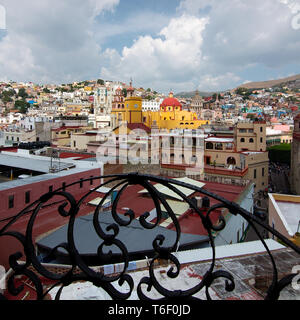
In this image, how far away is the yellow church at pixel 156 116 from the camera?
37.8 metres

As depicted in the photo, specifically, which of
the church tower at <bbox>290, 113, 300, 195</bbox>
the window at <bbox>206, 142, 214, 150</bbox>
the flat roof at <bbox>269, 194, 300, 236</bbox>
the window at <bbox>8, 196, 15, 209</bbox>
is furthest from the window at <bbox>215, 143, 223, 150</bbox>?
the window at <bbox>8, 196, 15, 209</bbox>

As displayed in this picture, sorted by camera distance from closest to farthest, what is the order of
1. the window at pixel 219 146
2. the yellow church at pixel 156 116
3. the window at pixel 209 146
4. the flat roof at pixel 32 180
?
the flat roof at pixel 32 180, the window at pixel 219 146, the window at pixel 209 146, the yellow church at pixel 156 116

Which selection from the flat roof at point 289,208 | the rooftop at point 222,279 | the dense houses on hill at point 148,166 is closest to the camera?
the rooftop at point 222,279

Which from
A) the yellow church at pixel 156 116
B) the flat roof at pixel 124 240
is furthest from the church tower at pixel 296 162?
the flat roof at pixel 124 240

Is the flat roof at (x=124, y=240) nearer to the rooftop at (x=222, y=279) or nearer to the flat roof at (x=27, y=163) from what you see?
the rooftop at (x=222, y=279)

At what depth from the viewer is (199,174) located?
16328 mm

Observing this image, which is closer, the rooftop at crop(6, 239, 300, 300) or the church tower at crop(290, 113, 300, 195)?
the rooftop at crop(6, 239, 300, 300)

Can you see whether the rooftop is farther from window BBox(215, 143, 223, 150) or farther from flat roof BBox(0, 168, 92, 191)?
window BBox(215, 143, 223, 150)

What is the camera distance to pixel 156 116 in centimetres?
4250

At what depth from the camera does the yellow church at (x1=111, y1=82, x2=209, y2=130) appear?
37.8m

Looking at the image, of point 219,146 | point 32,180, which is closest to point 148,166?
point 32,180

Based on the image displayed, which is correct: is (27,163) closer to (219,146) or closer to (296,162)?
(219,146)

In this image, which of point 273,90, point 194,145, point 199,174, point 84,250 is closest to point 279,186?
point 194,145
